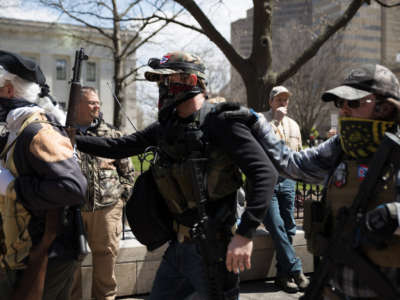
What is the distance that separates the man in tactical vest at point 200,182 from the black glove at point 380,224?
0.50 meters

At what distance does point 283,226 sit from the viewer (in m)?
4.77

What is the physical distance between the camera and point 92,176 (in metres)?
4.14

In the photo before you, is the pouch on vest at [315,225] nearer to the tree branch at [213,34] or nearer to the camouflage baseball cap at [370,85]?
the camouflage baseball cap at [370,85]

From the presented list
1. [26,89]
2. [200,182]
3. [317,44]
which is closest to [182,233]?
[200,182]

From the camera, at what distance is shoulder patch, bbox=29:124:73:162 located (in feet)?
7.69

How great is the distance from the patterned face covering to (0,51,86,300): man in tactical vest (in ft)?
4.86

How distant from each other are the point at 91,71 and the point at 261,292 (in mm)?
44206

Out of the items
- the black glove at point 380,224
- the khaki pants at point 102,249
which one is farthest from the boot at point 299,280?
the black glove at point 380,224

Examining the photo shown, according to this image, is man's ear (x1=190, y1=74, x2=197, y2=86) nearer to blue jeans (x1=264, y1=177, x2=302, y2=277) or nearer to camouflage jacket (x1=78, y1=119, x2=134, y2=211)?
camouflage jacket (x1=78, y1=119, x2=134, y2=211)

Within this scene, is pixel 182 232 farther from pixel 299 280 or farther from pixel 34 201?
A: pixel 299 280

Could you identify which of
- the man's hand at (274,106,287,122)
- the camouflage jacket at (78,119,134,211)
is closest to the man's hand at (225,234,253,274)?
the camouflage jacket at (78,119,134,211)

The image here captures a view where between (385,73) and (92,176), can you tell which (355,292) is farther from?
(92,176)

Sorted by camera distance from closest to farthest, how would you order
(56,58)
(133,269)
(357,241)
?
(357,241)
(133,269)
(56,58)

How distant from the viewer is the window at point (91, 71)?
45.9 meters
